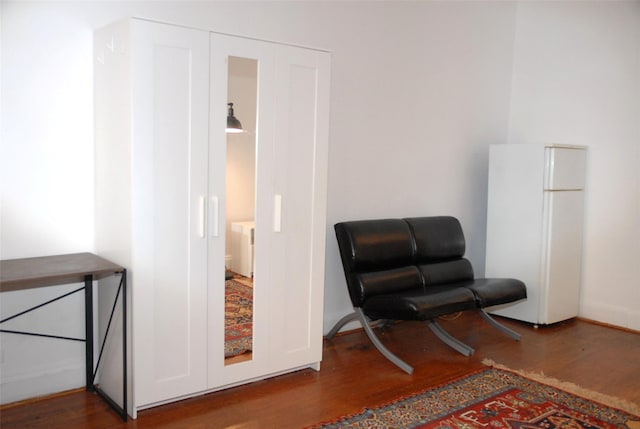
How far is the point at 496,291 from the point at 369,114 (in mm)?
1534

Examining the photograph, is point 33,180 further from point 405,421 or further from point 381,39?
point 381,39

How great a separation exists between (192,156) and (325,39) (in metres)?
1.60

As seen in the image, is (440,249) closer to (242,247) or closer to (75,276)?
(242,247)

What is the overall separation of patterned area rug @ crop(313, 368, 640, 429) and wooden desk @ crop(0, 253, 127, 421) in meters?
1.13

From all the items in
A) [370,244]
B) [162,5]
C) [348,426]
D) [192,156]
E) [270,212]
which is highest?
[162,5]

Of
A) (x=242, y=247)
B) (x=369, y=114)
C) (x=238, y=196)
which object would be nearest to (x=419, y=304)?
(x=242, y=247)

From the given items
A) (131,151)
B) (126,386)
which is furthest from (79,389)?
(131,151)

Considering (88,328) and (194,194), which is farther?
(88,328)

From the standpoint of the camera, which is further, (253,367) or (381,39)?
(381,39)

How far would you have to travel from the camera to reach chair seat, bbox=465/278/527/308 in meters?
3.86

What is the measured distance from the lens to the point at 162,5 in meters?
3.19

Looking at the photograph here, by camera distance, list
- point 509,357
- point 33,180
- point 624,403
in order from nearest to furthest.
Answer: point 33,180 → point 624,403 → point 509,357

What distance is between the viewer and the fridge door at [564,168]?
441 cm

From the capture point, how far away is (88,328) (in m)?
3.06
